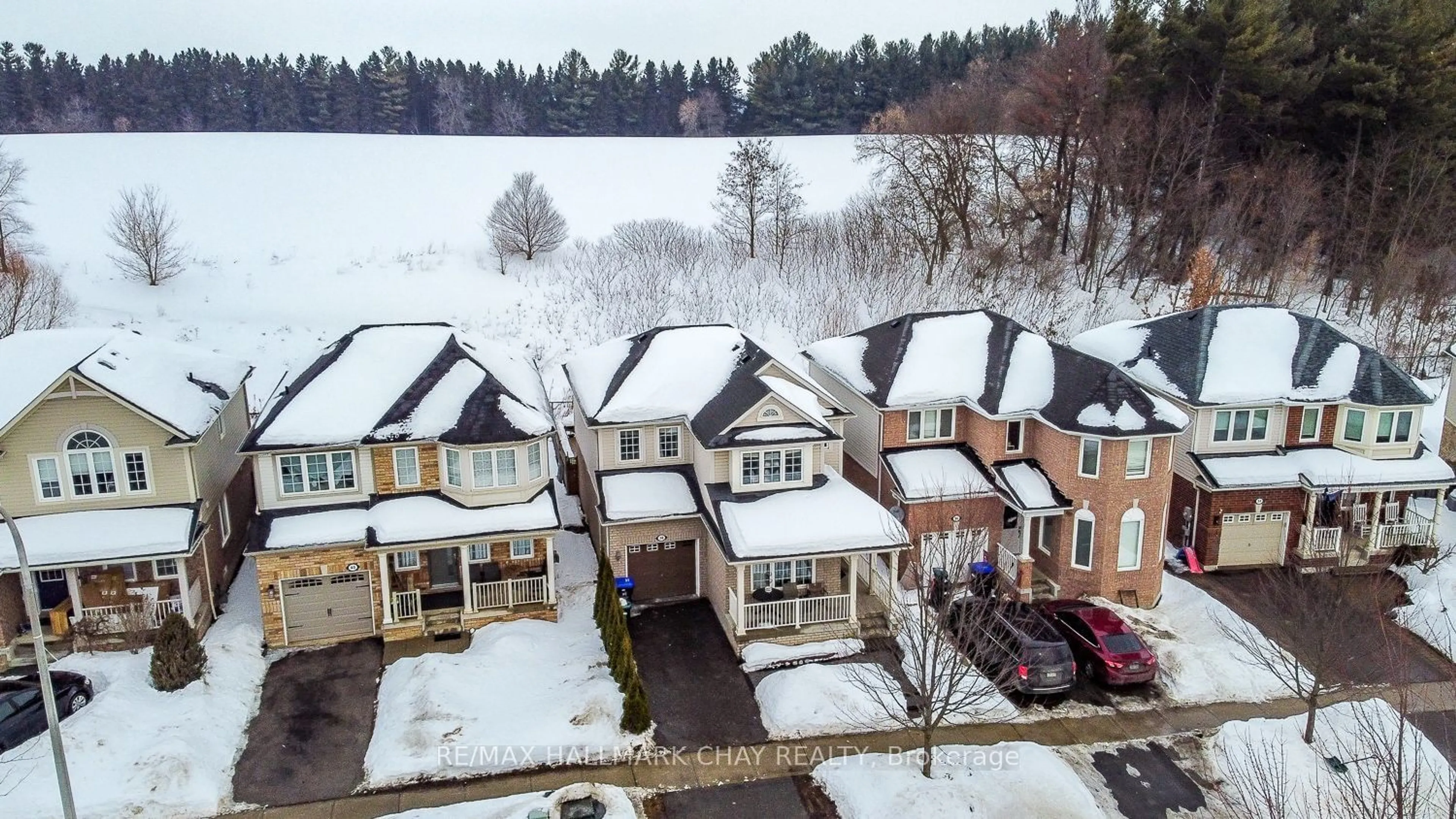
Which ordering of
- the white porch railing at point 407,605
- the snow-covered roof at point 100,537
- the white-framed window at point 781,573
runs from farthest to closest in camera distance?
the white-framed window at point 781,573 → the white porch railing at point 407,605 → the snow-covered roof at point 100,537

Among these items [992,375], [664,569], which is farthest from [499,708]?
[992,375]

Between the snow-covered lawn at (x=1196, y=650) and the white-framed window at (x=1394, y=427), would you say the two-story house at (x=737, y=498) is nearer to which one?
the snow-covered lawn at (x=1196, y=650)

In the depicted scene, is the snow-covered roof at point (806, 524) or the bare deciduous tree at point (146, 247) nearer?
the snow-covered roof at point (806, 524)

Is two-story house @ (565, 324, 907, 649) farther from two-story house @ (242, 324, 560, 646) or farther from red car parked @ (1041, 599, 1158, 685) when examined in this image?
red car parked @ (1041, 599, 1158, 685)

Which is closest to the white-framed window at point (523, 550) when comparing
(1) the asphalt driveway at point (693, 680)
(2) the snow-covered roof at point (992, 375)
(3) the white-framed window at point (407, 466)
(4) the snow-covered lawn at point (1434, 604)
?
(3) the white-framed window at point (407, 466)

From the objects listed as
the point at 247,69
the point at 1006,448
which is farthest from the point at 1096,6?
the point at 247,69

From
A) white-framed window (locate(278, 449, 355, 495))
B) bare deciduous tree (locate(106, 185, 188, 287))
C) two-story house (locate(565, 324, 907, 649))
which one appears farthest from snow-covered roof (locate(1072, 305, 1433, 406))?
bare deciduous tree (locate(106, 185, 188, 287))
